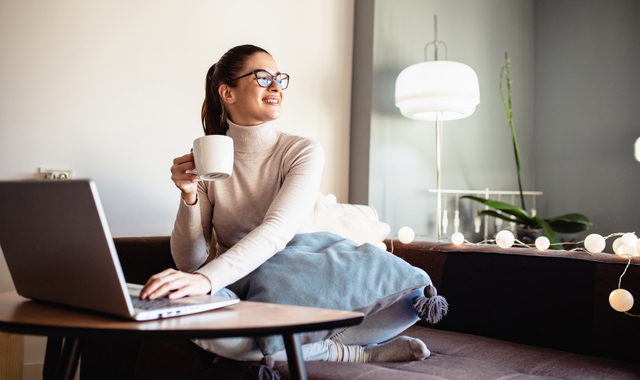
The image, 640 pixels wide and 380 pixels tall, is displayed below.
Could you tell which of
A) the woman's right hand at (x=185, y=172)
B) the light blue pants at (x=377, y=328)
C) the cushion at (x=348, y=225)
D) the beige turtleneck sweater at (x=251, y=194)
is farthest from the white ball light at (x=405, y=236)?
the woman's right hand at (x=185, y=172)

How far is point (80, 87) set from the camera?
1.92m

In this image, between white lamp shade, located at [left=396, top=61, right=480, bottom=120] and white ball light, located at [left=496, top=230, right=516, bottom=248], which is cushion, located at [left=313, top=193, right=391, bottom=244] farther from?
white lamp shade, located at [left=396, top=61, right=480, bottom=120]

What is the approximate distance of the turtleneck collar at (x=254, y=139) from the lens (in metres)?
1.42

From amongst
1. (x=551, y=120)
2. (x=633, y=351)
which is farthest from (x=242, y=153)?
(x=551, y=120)

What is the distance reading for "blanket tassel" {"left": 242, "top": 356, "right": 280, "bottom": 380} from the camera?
3.10 feet

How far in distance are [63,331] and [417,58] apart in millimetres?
2530

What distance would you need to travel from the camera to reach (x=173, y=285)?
0.78 meters

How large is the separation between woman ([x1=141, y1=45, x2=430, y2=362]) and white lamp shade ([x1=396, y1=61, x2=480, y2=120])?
3.54ft

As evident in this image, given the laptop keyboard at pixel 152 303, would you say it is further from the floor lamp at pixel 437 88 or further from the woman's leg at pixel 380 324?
the floor lamp at pixel 437 88

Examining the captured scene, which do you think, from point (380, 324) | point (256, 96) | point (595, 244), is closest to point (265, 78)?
point (256, 96)

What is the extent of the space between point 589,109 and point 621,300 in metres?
2.61

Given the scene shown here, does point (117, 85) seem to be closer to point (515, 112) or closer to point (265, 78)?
point (265, 78)

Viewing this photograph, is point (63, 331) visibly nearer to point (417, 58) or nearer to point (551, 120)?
point (417, 58)

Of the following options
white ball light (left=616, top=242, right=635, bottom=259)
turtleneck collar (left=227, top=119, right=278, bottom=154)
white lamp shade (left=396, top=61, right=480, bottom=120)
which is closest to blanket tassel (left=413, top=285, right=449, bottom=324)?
white ball light (left=616, top=242, right=635, bottom=259)
